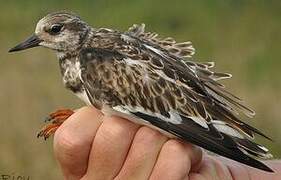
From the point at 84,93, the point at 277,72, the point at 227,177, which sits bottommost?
the point at 277,72

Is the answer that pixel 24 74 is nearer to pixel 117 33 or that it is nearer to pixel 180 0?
pixel 180 0

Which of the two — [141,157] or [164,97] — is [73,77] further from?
[141,157]

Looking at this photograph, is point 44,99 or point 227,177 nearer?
point 227,177

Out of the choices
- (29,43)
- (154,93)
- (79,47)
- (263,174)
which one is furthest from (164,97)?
(29,43)

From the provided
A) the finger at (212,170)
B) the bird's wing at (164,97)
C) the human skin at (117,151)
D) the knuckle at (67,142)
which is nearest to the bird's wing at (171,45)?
the bird's wing at (164,97)

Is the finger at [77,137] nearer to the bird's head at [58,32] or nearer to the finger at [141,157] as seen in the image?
the finger at [141,157]

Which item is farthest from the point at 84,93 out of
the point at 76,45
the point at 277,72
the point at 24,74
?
the point at 277,72
